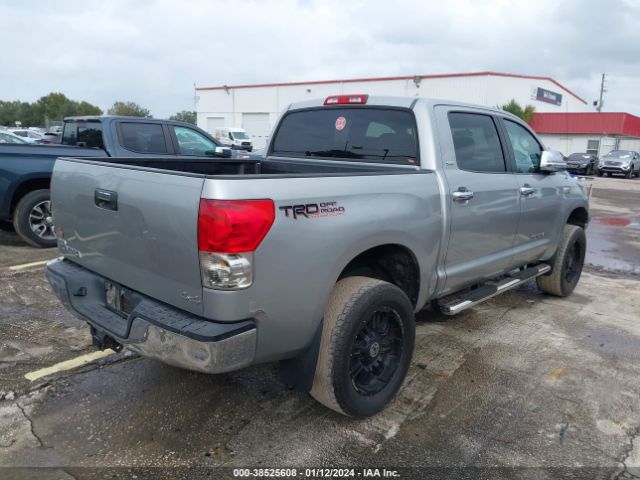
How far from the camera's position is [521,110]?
40969 mm

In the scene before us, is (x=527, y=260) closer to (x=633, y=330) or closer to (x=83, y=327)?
(x=633, y=330)

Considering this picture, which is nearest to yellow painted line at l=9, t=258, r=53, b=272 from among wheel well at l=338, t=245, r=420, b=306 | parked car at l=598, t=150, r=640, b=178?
wheel well at l=338, t=245, r=420, b=306

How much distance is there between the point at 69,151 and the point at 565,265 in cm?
617

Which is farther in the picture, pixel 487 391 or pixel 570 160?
pixel 570 160

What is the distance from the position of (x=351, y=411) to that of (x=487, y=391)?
110 centimetres

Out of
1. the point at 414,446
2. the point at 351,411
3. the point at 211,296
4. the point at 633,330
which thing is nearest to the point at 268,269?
the point at 211,296

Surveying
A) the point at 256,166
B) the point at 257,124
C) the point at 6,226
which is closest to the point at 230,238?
the point at 256,166

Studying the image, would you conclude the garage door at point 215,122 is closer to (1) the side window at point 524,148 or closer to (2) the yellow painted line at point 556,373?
(1) the side window at point 524,148

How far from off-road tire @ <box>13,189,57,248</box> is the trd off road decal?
5.57 meters

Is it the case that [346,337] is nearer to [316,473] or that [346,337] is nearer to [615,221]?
[316,473]

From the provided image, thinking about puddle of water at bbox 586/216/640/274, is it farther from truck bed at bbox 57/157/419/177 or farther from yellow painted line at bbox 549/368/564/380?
truck bed at bbox 57/157/419/177

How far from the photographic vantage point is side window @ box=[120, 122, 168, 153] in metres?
7.48

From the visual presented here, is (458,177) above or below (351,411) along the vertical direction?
above

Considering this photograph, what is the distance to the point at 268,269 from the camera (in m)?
2.38
